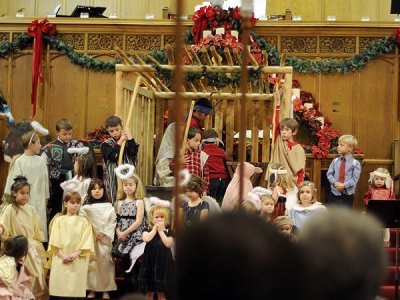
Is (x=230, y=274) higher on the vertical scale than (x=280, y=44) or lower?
lower

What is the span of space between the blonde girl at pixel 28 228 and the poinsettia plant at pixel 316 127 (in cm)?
360

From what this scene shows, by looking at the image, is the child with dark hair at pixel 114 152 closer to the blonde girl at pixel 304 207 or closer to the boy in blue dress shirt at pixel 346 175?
the blonde girl at pixel 304 207

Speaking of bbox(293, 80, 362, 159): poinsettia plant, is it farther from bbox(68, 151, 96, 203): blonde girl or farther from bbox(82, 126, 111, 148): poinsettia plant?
bbox(68, 151, 96, 203): blonde girl

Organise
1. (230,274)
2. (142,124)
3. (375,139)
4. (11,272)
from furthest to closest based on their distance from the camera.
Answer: (375,139) < (142,124) < (11,272) < (230,274)

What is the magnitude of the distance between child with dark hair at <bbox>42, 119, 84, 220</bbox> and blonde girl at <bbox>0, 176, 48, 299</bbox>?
42.7 inches

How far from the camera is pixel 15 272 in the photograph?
6430 millimetres

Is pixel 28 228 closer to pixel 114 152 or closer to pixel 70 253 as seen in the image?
pixel 70 253

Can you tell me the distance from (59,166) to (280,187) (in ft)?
6.95

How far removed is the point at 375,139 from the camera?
10.6 meters

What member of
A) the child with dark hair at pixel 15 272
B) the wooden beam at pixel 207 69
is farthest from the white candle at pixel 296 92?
the child with dark hair at pixel 15 272

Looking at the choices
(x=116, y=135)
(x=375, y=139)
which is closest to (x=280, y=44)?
(x=375, y=139)

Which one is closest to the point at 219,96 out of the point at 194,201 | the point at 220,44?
the point at 220,44

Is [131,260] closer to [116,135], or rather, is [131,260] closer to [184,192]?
[184,192]

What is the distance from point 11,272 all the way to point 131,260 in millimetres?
1025
